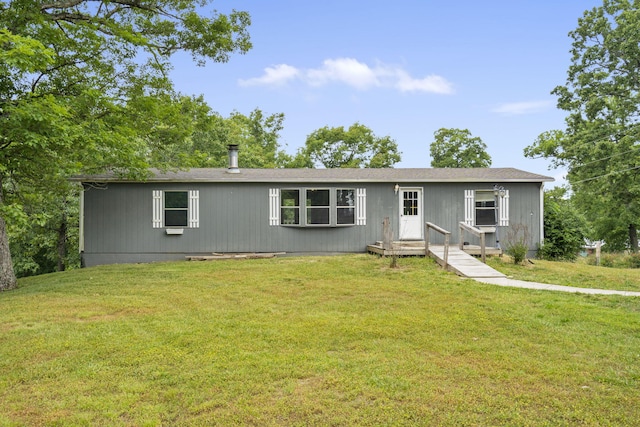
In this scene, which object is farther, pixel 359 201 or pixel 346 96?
pixel 346 96

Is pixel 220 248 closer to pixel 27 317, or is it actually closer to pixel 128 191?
pixel 128 191

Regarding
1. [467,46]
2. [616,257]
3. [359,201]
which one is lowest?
[616,257]

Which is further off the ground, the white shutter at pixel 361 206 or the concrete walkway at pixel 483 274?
the white shutter at pixel 361 206

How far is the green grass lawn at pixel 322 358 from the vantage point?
2.95 meters

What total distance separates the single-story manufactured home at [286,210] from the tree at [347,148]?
717 inches

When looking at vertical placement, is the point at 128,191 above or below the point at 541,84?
below

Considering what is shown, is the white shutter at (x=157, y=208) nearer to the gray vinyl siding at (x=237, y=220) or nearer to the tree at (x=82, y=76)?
the gray vinyl siding at (x=237, y=220)

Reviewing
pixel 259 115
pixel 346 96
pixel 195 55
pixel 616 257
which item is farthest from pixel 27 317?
pixel 259 115

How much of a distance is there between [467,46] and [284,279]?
44.5ft

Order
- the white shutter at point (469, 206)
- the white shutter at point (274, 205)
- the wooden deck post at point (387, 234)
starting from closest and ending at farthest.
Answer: the wooden deck post at point (387, 234)
the white shutter at point (274, 205)
the white shutter at point (469, 206)

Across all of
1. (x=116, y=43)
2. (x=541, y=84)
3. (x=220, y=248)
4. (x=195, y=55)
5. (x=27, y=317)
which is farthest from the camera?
(x=541, y=84)

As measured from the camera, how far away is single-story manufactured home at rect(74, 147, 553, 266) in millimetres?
12805

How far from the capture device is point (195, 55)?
12.1m

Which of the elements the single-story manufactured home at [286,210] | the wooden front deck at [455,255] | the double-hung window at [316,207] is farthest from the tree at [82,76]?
the wooden front deck at [455,255]
